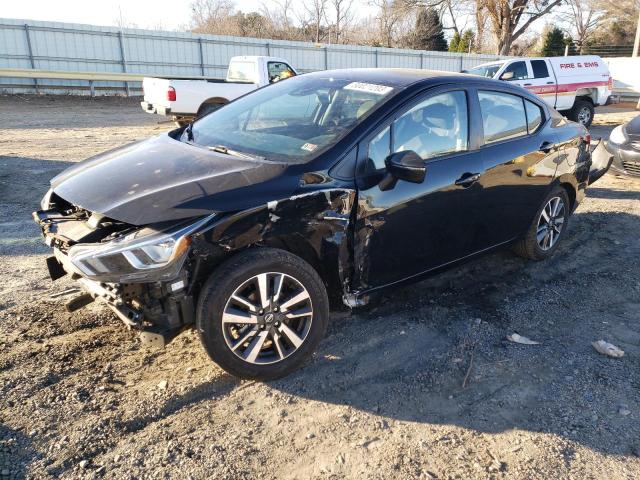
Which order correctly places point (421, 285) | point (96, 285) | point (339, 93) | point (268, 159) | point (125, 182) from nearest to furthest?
point (96, 285), point (125, 182), point (268, 159), point (339, 93), point (421, 285)

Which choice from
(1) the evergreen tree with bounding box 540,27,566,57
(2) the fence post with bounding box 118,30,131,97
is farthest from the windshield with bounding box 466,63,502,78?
(1) the evergreen tree with bounding box 540,27,566,57

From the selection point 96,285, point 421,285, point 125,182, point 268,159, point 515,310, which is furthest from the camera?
point 421,285

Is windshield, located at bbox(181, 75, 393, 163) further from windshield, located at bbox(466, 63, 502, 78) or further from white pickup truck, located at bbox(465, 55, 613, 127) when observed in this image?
windshield, located at bbox(466, 63, 502, 78)

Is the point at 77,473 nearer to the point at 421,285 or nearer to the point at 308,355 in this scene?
the point at 308,355

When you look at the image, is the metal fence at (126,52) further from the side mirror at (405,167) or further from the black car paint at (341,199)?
the side mirror at (405,167)

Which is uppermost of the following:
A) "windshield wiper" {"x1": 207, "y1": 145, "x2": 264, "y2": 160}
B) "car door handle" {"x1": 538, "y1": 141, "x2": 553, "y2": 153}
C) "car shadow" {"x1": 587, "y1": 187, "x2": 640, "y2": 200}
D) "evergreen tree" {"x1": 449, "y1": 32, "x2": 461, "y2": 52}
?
"evergreen tree" {"x1": 449, "y1": 32, "x2": 461, "y2": 52}

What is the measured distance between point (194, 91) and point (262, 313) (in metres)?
10.5

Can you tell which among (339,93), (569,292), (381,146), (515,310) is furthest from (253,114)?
(569,292)

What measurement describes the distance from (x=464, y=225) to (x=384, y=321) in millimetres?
944

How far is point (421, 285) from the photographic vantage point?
14.8ft

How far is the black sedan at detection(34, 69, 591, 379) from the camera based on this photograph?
278cm

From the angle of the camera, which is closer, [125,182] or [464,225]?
[125,182]

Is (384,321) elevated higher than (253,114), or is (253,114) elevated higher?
(253,114)

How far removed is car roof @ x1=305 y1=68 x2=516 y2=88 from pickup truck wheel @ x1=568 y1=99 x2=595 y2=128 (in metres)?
12.8
